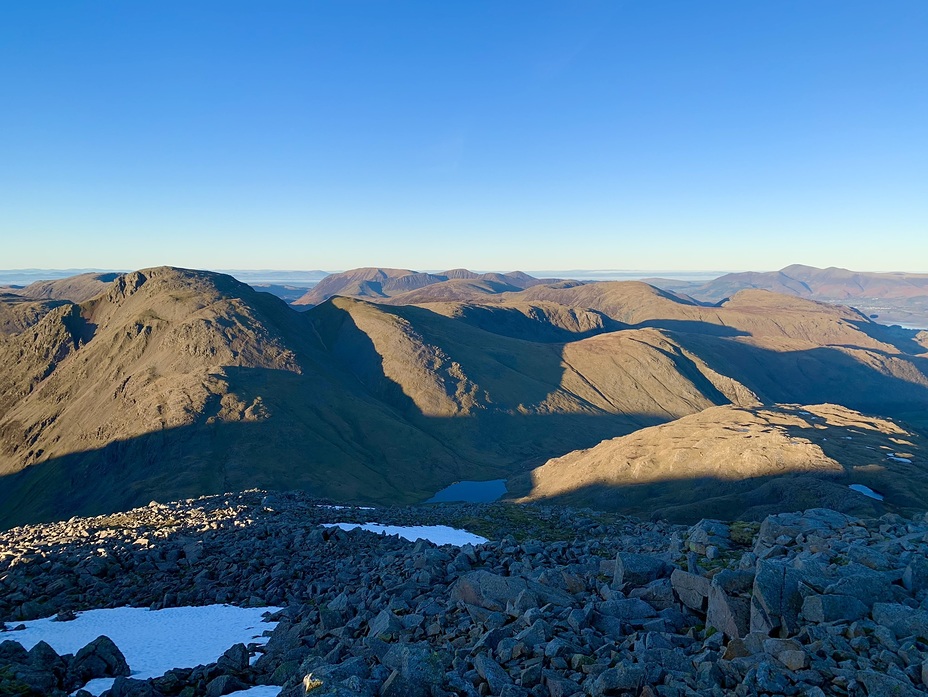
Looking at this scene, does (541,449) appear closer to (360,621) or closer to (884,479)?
(884,479)

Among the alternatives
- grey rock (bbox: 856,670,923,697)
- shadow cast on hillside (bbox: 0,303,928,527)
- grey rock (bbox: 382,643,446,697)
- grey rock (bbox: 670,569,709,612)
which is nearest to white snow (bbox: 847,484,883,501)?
shadow cast on hillside (bbox: 0,303,928,527)

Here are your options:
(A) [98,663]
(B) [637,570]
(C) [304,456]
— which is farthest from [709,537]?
(C) [304,456]

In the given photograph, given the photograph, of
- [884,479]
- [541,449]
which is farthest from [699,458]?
[541,449]

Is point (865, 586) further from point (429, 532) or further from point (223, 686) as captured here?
point (429, 532)

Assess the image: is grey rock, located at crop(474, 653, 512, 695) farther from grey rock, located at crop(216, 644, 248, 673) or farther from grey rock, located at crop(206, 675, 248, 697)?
grey rock, located at crop(216, 644, 248, 673)

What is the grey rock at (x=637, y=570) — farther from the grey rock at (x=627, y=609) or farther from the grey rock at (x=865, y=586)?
the grey rock at (x=865, y=586)
